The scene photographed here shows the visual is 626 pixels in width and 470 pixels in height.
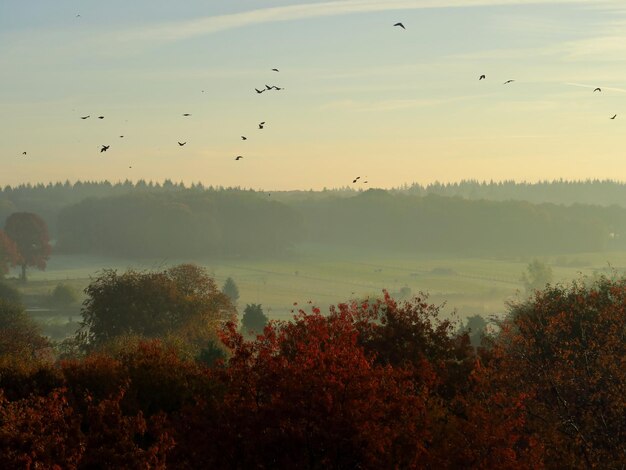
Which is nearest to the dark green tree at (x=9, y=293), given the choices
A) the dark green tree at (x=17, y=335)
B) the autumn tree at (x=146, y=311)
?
the dark green tree at (x=17, y=335)

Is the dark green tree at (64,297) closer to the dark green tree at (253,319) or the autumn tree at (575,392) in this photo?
the dark green tree at (253,319)

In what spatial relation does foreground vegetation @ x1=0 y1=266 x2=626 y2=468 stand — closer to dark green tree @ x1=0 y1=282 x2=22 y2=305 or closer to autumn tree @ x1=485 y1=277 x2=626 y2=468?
autumn tree @ x1=485 y1=277 x2=626 y2=468

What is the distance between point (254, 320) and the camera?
418ft

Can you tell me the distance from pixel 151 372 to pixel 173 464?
17.7m

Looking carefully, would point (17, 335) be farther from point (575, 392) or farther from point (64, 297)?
point (64, 297)

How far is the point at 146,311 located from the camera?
4018 inches

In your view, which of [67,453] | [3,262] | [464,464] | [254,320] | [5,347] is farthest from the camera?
[3,262]

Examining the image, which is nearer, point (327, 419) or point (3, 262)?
point (327, 419)

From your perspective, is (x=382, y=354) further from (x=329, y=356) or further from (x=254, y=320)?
(x=254, y=320)

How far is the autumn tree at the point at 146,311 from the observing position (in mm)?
100938

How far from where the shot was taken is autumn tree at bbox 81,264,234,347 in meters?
101

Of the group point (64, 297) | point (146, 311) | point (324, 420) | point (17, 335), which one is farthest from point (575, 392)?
point (64, 297)

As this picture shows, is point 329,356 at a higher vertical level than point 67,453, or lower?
higher

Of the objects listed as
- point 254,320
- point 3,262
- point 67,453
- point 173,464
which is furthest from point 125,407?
point 3,262
